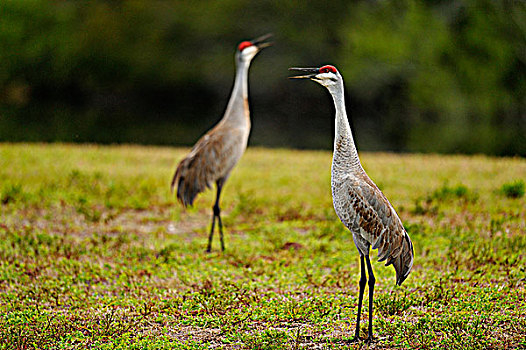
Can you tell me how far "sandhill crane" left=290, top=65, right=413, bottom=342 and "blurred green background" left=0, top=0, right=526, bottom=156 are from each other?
66.7ft

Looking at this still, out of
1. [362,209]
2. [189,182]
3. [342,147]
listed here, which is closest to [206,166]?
[189,182]

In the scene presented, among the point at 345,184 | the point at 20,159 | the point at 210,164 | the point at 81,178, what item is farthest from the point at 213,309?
the point at 20,159

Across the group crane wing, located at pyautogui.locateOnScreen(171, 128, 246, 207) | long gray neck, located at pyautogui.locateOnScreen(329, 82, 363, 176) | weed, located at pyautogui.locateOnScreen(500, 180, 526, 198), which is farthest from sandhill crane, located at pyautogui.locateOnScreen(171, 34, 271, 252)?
weed, located at pyautogui.locateOnScreen(500, 180, 526, 198)

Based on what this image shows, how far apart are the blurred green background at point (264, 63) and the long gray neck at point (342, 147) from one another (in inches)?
798

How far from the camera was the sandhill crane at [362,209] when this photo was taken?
15.6 feet

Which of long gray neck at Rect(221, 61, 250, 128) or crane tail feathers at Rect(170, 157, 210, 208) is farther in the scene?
long gray neck at Rect(221, 61, 250, 128)

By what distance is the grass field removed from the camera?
477cm

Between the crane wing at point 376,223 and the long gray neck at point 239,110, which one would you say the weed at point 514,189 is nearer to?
the long gray neck at point 239,110

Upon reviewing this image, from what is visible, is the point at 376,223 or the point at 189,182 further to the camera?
the point at 189,182

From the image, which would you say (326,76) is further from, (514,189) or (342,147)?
(514,189)

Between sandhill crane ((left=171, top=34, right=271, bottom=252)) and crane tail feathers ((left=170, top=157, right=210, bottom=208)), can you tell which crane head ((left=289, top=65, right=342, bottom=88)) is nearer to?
sandhill crane ((left=171, top=34, right=271, bottom=252))

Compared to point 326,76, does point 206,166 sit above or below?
below

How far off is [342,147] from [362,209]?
0.53 meters

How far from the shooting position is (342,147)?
16.1 feet
